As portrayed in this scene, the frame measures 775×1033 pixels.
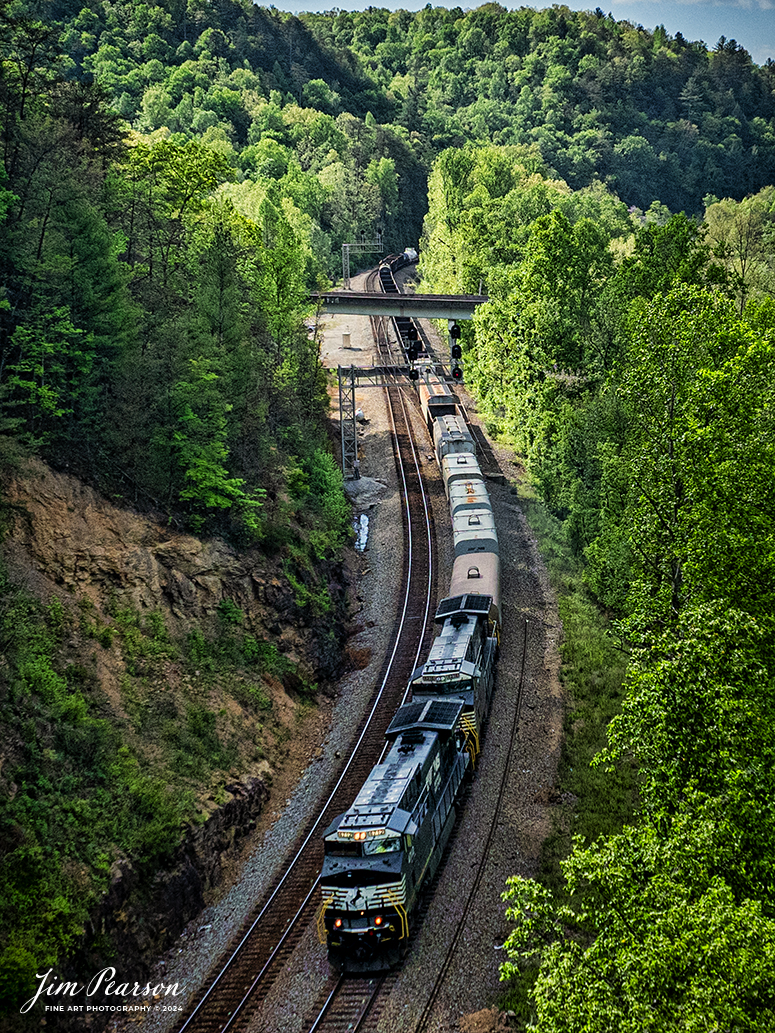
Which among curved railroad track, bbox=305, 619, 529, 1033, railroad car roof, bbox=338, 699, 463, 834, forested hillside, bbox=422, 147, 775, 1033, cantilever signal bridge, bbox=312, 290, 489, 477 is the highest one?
cantilever signal bridge, bbox=312, 290, 489, 477

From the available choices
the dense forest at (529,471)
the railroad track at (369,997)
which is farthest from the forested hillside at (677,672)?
the railroad track at (369,997)

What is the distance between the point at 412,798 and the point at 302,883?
488 centimetres

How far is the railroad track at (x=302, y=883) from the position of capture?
70.4ft

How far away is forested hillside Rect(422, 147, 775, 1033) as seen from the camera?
42.0ft

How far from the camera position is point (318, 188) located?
11550 centimetres

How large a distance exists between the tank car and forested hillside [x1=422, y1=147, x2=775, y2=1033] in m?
3.01

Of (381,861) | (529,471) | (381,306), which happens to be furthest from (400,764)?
(381,306)

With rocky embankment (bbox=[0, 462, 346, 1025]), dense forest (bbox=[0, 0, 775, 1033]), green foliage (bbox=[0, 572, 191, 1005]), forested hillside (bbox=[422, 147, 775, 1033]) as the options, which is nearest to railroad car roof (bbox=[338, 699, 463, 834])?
forested hillside (bbox=[422, 147, 775, 1033])

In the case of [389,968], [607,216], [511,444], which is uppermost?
[607,216]

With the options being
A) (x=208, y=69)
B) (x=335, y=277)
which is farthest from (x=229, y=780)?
(x=208, y=69)

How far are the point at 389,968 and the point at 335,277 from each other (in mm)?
105987

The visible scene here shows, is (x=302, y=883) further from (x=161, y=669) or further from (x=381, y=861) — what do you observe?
(x=161, y=669)

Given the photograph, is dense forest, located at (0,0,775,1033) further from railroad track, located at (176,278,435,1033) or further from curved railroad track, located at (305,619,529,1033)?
railroad track, located at (176,278,435,1033)

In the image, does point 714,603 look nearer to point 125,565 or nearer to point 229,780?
point 229,780
